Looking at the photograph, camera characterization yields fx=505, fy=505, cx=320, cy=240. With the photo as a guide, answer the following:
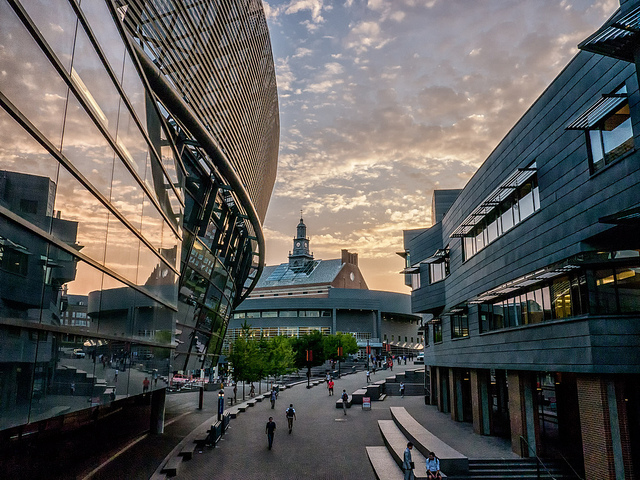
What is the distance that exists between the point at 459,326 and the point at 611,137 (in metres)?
16.7

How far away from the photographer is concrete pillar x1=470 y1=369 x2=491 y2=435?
24.7m

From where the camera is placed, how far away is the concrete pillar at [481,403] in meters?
24.7

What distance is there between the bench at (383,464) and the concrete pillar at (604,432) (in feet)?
18.9

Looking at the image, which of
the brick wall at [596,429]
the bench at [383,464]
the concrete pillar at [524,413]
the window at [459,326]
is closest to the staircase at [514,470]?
the concrete pillar at [524,413]

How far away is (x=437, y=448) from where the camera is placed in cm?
1791

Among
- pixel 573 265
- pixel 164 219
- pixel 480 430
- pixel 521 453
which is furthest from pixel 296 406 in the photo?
pixel 573 265

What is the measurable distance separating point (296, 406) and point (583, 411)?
25.3m

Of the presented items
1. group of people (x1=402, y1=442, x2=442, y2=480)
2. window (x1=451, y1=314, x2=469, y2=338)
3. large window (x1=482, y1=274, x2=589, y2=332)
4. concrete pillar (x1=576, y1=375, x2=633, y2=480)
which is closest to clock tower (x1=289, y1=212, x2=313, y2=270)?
window (x1=451, y1=314, x2=469, y2=338)

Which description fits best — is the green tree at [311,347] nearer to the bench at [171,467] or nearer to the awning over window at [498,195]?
the awning over window at [498,195]

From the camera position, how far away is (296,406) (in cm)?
3725

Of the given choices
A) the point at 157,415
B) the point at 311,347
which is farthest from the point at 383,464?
the point at 311,347

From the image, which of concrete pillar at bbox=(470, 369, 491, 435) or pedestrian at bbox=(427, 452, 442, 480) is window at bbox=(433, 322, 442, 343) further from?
pedestrian at bbox=(427, 452, 442, 480)

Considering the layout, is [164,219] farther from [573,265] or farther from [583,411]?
[583,411]

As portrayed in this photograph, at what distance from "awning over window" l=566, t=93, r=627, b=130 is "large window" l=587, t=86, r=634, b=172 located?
53 mm
